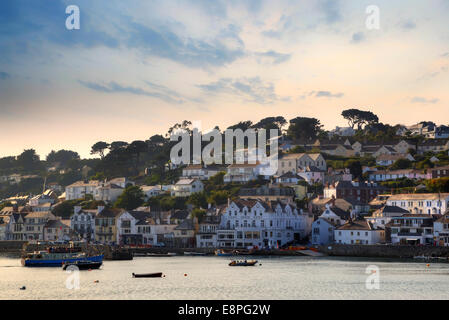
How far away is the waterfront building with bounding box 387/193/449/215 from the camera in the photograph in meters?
112

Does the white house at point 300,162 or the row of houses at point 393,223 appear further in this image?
the white house at point 300,162

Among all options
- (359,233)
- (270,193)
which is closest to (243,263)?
(359,233)

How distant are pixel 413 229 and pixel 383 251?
6726 millimetres

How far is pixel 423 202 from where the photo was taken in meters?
114

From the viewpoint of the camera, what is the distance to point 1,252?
13825 centimetres

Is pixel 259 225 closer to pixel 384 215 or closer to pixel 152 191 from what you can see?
pixel 384 215

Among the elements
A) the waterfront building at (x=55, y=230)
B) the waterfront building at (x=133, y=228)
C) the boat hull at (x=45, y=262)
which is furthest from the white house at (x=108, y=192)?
the boat hull at (x=45, y=262)

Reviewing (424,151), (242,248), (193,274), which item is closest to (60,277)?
(193,274)

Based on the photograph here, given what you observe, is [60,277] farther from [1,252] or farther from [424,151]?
[424,151]

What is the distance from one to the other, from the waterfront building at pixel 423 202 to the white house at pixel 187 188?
45.1 m

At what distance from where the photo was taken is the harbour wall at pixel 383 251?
96.7 m

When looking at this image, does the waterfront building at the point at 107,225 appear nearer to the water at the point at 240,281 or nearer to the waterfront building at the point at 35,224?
the waterfront building at the point at 35,224
